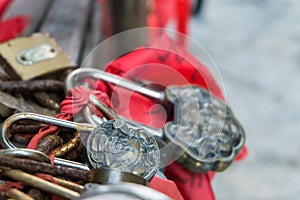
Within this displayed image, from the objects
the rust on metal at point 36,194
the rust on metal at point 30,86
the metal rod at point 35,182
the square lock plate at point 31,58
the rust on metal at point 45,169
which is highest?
the square lock plate at point 31,58

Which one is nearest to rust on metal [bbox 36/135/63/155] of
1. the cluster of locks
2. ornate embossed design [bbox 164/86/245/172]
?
the cluster of locks

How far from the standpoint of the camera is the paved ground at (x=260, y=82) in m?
1.69

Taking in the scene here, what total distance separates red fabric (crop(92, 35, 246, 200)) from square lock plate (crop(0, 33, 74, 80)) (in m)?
0.07

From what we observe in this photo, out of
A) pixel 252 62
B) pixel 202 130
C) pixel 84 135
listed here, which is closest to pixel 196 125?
pixel 202 130

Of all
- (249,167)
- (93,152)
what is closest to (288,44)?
(249,167)

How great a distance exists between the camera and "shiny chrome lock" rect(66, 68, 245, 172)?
45 centimetres

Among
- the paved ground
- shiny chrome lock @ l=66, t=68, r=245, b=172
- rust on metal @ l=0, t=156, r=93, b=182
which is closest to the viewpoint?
rust on metal @ l=0, t=156, r=93, b=182

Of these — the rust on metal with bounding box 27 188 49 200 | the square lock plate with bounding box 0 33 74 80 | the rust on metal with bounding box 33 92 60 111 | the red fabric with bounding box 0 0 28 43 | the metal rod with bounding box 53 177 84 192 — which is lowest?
the rust on metal with bounding box 27 188 49 200

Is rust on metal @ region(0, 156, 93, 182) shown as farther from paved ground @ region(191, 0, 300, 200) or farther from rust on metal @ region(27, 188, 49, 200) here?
paved ground @ region(191, 0, 300, 200)

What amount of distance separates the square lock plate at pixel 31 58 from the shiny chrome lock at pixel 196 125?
7cm

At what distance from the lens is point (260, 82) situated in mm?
2166

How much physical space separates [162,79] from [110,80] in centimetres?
7

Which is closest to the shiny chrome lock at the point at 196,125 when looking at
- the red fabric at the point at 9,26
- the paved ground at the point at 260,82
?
the red fabric at the point at 9,26

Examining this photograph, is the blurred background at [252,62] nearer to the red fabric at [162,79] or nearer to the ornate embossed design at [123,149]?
the red fabric at [162,79]
